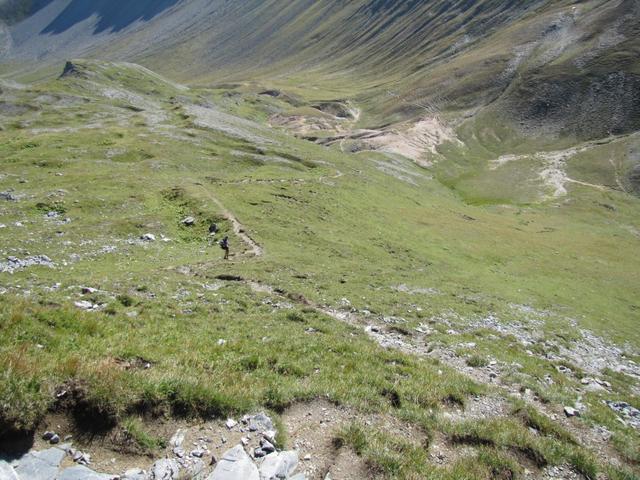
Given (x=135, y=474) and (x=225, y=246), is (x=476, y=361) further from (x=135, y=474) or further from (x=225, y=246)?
(x=225, y=246)

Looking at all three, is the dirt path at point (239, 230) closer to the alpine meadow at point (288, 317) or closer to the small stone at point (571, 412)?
the alpine meadow at point (288, 317)

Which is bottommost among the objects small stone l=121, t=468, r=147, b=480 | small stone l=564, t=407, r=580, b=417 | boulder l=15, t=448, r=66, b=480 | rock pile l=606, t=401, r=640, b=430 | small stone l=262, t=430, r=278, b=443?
rock pile l=606, t=401, r=640, b=430

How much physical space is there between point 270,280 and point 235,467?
69.5 ft

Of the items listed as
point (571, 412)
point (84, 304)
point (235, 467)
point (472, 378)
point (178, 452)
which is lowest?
point (472, 378)

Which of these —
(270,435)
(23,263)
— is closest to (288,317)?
(270,435)

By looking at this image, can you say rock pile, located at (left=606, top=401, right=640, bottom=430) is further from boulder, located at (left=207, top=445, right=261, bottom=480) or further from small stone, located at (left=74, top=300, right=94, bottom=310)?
small stone, located at (left=74, top=300, right=94, bottom=310)

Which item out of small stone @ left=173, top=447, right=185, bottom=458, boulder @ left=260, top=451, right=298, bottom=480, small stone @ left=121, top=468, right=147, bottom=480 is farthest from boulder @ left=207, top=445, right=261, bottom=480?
small stone @ left=121, top=468, right=147, bottom=480

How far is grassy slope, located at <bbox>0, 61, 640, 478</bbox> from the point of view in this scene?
1141 centimetres

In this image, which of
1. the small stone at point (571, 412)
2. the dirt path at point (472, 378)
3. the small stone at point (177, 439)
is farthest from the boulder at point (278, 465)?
the small stone at point (571, 412)

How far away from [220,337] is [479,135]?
160 metres

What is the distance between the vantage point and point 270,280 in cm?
3047

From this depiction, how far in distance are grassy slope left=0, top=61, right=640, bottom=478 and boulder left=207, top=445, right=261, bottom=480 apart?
1.53m

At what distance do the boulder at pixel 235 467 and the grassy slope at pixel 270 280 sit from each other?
5.02 feet

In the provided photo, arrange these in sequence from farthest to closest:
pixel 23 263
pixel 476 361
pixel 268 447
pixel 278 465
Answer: pixel 23 263, pixel 476 361, pixel 268 447, pixel 278 465
